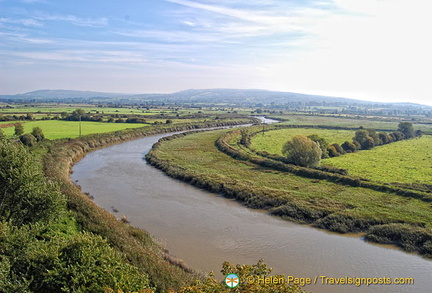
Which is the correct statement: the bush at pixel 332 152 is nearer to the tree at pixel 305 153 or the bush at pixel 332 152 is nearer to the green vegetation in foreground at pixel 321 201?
the tree at pixel 305 153

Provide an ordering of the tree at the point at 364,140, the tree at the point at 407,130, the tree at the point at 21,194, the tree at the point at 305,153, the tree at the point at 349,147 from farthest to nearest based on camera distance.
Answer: the tree at the point at 407,130, the tree at the point at 364,140, the tree at the point at 349,147, the tree at the point at 305,153, the tree at the point at 21,194

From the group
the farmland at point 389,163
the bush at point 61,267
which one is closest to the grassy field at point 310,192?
the farmland at point 389,163

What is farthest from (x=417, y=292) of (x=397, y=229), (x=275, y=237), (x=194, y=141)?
(x=194, y=141)

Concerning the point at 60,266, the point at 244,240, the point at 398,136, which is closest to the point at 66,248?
the point at 60,266

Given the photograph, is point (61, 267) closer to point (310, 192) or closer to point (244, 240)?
point (244, 240)

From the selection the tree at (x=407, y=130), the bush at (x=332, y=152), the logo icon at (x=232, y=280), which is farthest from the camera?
the tree at (x=407, y=130)

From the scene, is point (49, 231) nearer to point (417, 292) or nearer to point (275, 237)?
point (275, 237)
